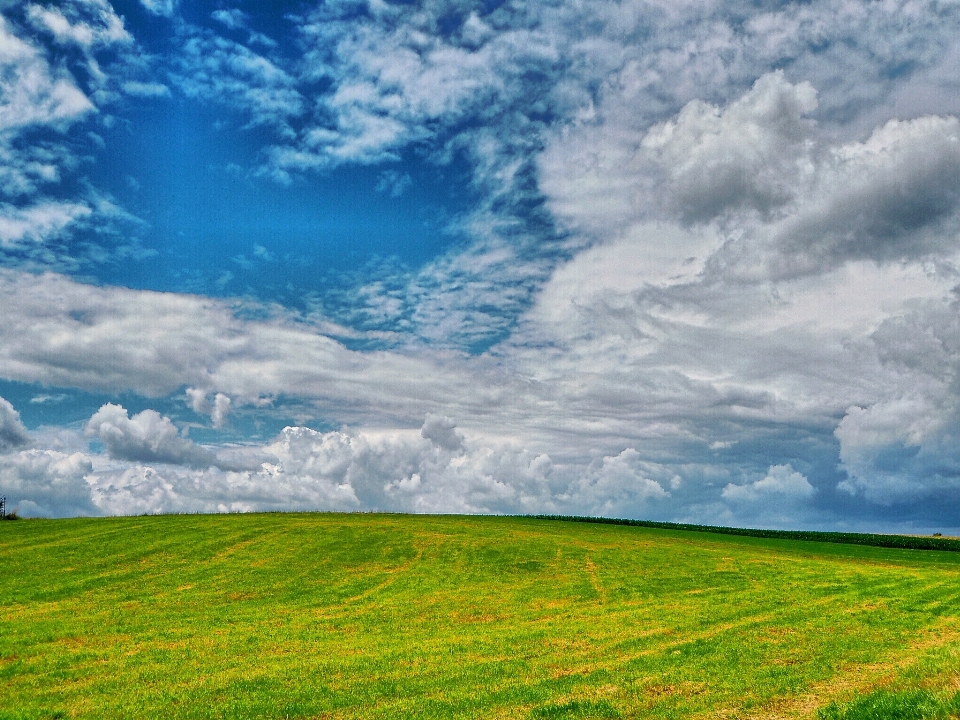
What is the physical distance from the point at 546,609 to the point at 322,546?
28485 mm

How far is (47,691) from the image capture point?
21016mm

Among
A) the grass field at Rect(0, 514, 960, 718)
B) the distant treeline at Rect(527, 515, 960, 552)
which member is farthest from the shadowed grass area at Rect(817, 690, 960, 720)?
the distant treeline at Rect(527, 515, 960, 552)

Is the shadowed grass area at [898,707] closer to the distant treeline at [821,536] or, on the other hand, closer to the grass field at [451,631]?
the grass field at [451,631]

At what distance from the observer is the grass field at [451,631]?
61.9ft

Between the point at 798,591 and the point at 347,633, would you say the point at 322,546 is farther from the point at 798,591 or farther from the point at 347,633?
the point at 798,591

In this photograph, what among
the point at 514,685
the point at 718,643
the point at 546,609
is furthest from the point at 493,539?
the point at 514,685

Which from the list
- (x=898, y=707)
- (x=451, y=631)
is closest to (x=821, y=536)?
(x=451, y=631)

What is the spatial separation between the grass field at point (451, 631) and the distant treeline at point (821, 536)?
57.4 meters

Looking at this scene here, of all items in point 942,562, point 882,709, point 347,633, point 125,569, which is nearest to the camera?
point 882,709

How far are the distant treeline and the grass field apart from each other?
5741cm

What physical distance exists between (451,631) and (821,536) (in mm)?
104320

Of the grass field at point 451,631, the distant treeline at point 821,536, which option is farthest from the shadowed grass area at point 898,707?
the distant treeline at point 821,536

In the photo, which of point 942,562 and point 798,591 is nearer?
point 798,591

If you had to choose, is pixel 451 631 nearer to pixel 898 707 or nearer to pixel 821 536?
pixel 898 707
